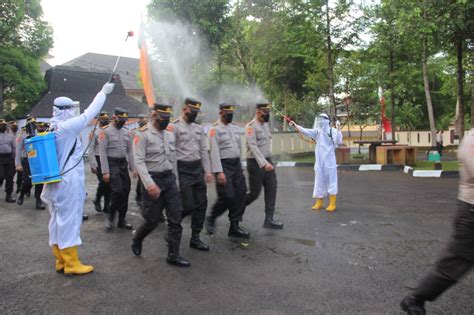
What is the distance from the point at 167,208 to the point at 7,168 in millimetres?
6890

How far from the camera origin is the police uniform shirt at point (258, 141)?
6047mm

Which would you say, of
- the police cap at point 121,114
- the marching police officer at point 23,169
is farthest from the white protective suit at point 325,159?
the marching police officer at point 23,169

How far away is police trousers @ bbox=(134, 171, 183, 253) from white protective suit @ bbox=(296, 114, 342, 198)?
3404 mm

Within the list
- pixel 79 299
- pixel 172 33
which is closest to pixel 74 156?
pixel 79 299

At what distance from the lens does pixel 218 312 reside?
11.1ft

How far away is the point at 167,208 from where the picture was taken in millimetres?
4719

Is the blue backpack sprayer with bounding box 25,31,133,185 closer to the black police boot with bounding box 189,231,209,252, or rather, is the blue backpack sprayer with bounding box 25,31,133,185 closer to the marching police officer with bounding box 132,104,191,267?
the marching police officer with bounding box 132,104,191,267

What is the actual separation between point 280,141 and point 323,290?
56.7ft

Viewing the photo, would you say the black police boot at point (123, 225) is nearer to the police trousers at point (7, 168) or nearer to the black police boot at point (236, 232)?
the black police boot at point (236, 232)

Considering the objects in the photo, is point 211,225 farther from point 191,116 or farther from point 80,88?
point 80,88

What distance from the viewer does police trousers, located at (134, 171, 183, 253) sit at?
4629 mm

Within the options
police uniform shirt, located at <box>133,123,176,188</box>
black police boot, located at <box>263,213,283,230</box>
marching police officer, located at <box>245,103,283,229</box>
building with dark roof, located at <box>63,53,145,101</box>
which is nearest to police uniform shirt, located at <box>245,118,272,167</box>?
marching police officer, located at <box>245,103,283,229</box>

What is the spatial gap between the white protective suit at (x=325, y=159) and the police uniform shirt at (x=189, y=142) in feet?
8.84

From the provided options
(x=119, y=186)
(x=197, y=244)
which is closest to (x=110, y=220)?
(x=119, y=186)
